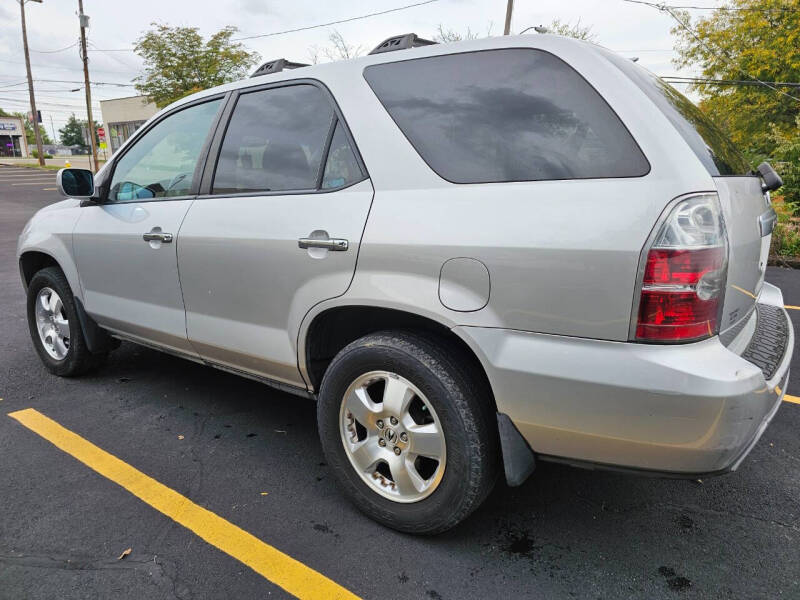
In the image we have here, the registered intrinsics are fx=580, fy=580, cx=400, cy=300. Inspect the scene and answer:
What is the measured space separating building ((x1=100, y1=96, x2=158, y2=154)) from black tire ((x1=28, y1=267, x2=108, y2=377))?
2019 inches

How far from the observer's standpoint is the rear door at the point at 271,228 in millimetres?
2316

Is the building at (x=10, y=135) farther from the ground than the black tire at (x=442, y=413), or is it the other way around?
the building at (x=10, y=135)

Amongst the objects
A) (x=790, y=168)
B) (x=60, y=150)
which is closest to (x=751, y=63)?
(x=790, y=168)

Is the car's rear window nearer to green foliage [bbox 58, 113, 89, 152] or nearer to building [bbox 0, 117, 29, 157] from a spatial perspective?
building [bbox 0, 117, 29, 157]

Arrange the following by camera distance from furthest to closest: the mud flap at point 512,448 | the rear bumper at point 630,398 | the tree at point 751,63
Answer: the tree at point 751,63 → the mud flap at point 512,448 → the rear bumper at point 630,398

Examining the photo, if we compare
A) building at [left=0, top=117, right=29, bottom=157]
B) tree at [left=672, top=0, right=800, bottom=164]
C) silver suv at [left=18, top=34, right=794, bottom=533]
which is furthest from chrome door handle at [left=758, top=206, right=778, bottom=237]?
building at [left=0, top=117, right=29, bottom=157]

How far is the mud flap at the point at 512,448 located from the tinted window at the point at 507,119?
32.4 inches

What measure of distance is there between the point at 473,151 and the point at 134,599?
1.93 meters

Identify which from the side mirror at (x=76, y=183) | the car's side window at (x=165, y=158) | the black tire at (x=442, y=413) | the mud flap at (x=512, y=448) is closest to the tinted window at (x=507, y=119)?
the black tire at (x=442, y=413)

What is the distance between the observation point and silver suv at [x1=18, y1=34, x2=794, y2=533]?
169 cm

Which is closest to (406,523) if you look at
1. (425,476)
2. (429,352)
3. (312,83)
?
(425,476)

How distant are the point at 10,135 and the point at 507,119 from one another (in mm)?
89653

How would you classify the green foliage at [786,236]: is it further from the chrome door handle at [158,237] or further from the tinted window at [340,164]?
the chrome door handle at [158,237]

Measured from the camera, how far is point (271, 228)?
249 centimetres
